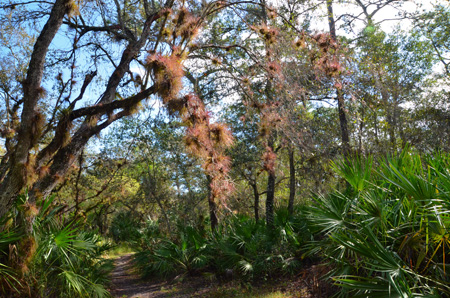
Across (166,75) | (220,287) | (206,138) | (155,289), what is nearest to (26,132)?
(166,75)

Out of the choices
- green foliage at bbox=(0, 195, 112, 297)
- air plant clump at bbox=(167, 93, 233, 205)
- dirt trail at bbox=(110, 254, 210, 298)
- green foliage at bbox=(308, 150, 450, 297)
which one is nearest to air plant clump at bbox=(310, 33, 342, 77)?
green foliage at bbox=(308, 150, 450, 297)

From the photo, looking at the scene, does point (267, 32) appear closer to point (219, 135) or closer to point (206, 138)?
point (219, 135)

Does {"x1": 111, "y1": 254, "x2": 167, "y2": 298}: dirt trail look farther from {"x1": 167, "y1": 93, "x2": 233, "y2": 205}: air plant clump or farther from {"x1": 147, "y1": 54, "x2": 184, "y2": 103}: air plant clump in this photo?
{"x1": 147, "y1": 54, "x2": 184, "y2": 103}: air plant clump

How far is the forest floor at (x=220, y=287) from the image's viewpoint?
6285mm

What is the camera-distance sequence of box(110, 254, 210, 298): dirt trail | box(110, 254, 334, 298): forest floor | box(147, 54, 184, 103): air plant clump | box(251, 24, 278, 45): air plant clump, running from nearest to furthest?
box(147, 54, 184, 103): air plant clump → box(251, 24, 278, 45): air plant clump → box(110, 254, 334, 298): forest floor → box(110, 254, 210, 298): dirt trail

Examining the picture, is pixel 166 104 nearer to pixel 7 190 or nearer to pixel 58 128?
pixel 58 128

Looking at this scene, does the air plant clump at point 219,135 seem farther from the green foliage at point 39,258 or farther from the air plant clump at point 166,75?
the green foliage at point 39,258

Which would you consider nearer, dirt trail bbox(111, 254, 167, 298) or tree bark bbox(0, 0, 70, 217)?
tree bark bbox(0, 0, 70, 217)

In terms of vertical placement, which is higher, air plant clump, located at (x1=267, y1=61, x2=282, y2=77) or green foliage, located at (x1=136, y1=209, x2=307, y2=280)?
air plant clump, located at (x1=267, y1=61, x2=282, y2=77)

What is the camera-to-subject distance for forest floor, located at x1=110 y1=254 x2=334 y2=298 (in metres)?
6.28

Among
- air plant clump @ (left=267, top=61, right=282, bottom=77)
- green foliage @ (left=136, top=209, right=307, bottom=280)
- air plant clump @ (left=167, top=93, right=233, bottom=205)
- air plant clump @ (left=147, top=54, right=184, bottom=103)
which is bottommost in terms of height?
green foliage @ (left=136, top=209, right=307, bottom=280)

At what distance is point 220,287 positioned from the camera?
7.99m

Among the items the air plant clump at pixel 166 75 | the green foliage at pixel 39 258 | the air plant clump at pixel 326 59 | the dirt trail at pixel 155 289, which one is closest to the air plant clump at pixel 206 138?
the air plant clump at pixel 166 75

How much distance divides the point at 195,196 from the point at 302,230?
724 centimetres
